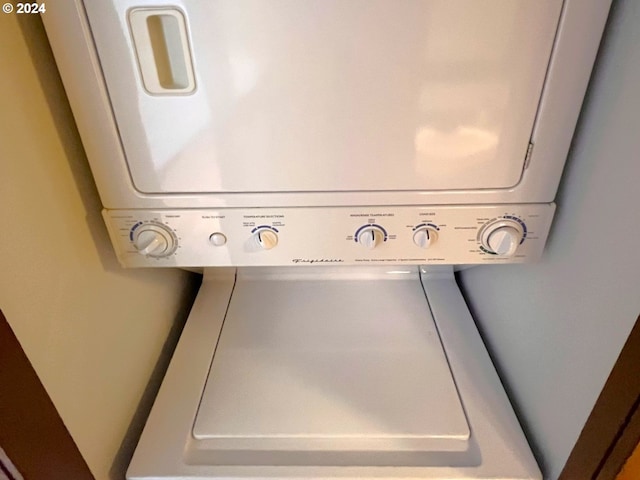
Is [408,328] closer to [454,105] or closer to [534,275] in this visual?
[534,275]

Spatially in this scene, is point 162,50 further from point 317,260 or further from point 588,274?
point 588,274

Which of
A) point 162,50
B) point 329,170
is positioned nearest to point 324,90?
point 329,170

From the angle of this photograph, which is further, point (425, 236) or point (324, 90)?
point (425, 236)

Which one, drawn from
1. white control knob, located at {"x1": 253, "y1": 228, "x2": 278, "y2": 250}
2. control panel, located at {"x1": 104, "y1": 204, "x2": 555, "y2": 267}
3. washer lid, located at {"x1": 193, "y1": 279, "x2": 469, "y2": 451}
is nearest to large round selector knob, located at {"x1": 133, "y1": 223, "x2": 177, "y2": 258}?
control panel, located at {"x1": 104, "y1": 204, "x2": 555, "y2": 267}

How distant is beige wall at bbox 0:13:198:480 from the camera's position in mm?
613

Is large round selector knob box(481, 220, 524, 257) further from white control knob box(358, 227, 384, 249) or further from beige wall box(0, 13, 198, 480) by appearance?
beige wall box(0, 13, 198, 480)

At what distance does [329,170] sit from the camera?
76cm

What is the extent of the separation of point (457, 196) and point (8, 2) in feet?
2.19

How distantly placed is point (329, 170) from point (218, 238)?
0.72 ft

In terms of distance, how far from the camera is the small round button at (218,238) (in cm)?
82

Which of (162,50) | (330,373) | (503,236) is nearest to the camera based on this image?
(162,50)

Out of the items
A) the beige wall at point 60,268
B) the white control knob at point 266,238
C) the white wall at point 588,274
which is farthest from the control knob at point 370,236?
the beige wall at point 60,268

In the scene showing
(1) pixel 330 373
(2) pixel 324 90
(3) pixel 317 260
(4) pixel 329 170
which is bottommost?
(1) pixel 330 373

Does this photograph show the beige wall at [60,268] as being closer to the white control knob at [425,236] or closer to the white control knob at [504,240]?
the white control knob at [425,236]
